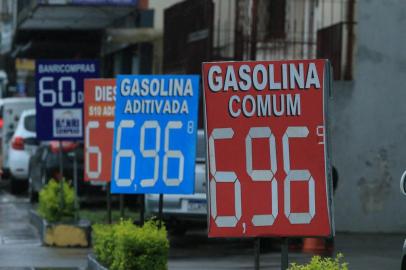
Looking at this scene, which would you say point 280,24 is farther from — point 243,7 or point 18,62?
point 18,62

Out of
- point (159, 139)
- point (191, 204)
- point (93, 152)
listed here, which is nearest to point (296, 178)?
point (159, 139)

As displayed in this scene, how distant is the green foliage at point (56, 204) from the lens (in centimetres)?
1672

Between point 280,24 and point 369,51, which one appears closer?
point 369,51

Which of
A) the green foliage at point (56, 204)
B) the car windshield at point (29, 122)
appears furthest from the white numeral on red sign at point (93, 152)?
the car windshield at point (29, 122)

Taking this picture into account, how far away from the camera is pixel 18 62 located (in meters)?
55.0

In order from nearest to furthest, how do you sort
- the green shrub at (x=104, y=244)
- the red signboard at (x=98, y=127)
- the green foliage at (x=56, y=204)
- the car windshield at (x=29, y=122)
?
the green shrub at (x=104, y=244), the red signboard at (x=98, y=127), the green foliage at (x=56, y=204), the car windshield at (x=29, y=122)

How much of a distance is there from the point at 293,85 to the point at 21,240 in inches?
394

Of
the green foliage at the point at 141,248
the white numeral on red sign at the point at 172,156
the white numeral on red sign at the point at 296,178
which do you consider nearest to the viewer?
the white numeral on red sign at the point at 296,178

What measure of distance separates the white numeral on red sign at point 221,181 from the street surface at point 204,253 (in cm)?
556

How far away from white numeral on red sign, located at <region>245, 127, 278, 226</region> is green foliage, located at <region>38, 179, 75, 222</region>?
9224 mm

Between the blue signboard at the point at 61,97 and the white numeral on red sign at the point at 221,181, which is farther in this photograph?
the blue signboard at the point at 61,97

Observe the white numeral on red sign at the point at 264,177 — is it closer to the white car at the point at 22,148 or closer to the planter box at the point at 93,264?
the planter box at the point at 93,264

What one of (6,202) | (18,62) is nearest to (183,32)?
(6,202)

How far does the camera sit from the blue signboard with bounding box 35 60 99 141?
16.6m
